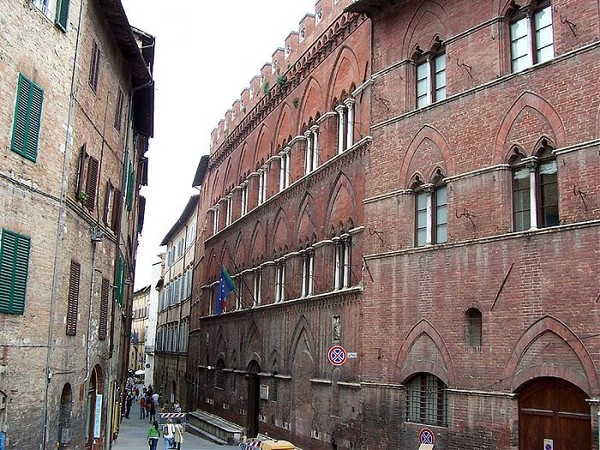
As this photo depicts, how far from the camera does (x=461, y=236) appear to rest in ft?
49.1

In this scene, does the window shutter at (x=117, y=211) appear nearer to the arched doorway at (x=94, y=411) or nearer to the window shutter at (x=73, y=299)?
the arched doorway at (x=94, y=411)

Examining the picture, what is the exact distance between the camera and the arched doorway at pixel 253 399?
2638 centimetres

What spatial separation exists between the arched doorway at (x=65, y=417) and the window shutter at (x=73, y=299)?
1198 mm

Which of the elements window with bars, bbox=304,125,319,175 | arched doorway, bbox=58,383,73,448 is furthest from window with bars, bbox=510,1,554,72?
arched doorway, bbox=58,383,73,448

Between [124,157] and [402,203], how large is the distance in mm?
8931

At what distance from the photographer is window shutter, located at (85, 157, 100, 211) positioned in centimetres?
1664

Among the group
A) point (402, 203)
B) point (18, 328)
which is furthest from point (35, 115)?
point (402, 203)

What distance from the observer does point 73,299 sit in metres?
15.8

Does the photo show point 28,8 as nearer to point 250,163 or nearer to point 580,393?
point 580,393

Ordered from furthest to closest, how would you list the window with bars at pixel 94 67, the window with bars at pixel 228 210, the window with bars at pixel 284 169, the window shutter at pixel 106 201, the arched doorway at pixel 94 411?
the window with bars at pixel 228 210, the window with bars at pixel 284 169, the window shutter at pixel 106 201, the arched doorway at pixel 94 411, the window with bars at pixel 94 67

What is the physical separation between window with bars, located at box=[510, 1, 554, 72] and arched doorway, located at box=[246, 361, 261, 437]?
50.8 ft

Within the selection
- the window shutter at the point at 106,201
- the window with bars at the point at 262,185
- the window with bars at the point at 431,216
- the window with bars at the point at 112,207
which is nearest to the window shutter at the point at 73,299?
the window shutter at the point at 106,201

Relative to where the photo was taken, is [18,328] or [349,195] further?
[349,195]

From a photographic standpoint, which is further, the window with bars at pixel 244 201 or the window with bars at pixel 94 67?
the window with bars at pixel 244 201
